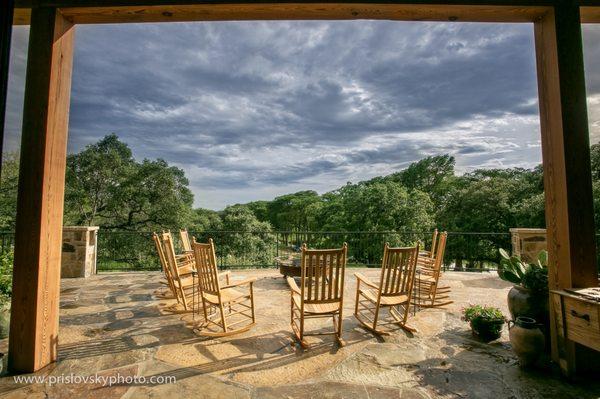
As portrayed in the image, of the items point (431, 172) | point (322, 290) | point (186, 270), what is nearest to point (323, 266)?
point (322, 290)

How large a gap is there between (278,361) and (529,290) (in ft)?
7.58

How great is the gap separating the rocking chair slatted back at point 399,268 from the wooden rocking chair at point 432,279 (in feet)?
2.89

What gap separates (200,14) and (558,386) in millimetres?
4064

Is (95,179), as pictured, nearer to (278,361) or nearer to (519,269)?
(278,361)

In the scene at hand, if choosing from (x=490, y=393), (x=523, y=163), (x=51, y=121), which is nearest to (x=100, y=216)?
(x=51, y=121)

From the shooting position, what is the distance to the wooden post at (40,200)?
2131 mm

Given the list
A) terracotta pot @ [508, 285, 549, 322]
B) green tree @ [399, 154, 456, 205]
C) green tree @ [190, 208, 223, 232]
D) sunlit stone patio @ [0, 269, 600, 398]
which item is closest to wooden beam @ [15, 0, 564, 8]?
terracotta pot @ [508, 285, 549, 322]

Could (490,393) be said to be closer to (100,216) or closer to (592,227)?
(592,227)

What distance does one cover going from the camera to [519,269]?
2.62 metres

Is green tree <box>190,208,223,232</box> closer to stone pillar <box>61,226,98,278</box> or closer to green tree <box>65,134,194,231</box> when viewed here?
green tree <box>65,134,194,231</box>

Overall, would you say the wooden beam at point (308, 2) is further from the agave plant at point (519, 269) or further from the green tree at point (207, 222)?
the green tree at point (207, 222)

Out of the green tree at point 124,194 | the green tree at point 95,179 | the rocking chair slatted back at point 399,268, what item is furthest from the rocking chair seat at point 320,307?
the green tree at point 95,179

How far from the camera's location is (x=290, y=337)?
2822mm

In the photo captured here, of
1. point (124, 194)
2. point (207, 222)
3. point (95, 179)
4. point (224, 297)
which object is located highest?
point (95, 179)
